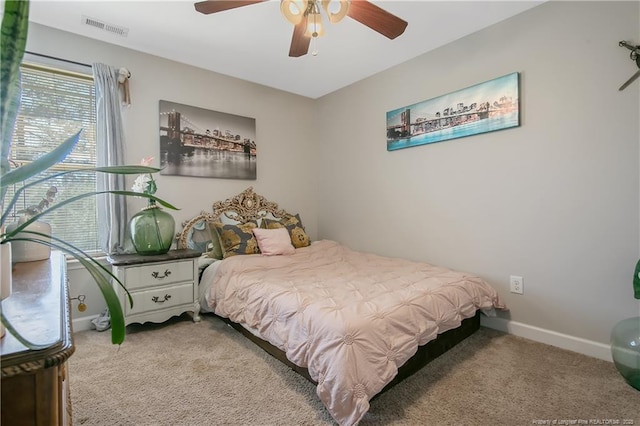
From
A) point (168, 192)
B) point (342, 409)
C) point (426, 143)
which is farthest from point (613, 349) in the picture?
point (168, 192)

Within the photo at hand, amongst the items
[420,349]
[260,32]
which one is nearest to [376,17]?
[260,32]

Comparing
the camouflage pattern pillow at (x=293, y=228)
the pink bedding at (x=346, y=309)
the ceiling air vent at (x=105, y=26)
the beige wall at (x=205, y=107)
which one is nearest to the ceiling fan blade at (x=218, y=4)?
the ceiling air vent at (x=105, y=26)

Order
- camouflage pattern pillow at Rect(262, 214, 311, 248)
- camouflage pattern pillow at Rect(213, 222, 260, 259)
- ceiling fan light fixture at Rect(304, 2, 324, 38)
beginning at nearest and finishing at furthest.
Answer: ceiling fan light fixture at Rect(304, 2, 324, 38), camouflage pattern pillow at Rect(213, 222, 260, 259), camouflage pattern pillow at Rect(262, 214, 311, 248)

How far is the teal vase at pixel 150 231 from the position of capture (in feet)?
8.57

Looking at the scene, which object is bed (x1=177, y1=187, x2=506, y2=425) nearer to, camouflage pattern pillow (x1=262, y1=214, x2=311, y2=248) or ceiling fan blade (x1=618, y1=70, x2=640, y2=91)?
camouflage pattern pillow (x1=262, y1=214, x2=311, y2=248)

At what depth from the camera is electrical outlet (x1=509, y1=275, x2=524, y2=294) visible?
238 cm

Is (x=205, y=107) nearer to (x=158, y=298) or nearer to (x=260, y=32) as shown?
(x=260, y=32)

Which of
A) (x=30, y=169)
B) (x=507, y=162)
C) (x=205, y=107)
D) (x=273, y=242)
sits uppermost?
(x=205, y=107)

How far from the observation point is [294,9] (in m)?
1.80

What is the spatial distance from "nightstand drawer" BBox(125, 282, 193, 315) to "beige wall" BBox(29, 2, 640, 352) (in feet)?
2.66

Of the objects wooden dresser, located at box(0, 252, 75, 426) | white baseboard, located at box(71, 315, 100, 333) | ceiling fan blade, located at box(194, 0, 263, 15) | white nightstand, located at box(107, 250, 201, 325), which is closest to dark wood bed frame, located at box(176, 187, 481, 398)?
white nightstand, located at box(107, 250, 201, 325)

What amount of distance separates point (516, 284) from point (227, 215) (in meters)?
2.74

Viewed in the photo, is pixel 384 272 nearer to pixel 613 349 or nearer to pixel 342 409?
pixel 342 409

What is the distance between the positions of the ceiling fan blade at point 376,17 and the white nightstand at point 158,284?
2203mm
